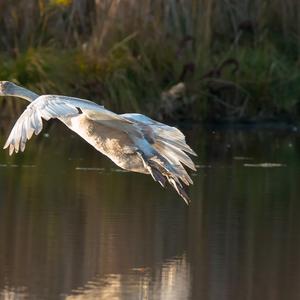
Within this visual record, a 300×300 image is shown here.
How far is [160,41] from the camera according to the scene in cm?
2070

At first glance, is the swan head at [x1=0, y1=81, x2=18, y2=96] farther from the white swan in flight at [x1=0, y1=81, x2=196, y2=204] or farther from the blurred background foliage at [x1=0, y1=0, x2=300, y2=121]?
the blurred background foliage at [x1=0, y1=0, x2=300, y2=121]

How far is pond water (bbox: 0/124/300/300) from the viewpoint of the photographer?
851cm

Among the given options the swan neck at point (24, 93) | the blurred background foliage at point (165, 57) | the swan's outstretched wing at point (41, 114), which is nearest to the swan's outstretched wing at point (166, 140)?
the swan's outstretched wing at point (41, 114)

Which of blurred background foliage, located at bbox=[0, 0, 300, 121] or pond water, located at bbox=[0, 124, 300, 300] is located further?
blurred background foliage, located at bbox=[0, 0, 300, 121]

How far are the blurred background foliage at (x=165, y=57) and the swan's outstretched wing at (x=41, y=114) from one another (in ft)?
35.9

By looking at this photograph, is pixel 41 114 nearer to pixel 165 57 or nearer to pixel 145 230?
pixel 145 230

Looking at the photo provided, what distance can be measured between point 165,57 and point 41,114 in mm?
12369

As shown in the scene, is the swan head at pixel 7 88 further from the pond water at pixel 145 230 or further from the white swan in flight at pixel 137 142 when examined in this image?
the pond water at pixel 145 230

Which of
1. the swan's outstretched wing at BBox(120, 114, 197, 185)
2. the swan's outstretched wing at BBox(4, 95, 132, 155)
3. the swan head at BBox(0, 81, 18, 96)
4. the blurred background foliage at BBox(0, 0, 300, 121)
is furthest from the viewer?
the blurred background foliage at BBox(0, 0, 300, 121)

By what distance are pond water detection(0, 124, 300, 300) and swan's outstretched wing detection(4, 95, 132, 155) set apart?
0.95 metres

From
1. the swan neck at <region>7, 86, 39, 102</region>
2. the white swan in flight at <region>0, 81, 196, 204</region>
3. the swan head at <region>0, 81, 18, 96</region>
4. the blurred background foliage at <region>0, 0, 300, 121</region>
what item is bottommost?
the white swan in flight at <region>0, 81, 196, 204</region>

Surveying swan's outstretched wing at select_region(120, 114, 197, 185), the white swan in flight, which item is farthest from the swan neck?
swan's outstretched wing at select_region(120, 114, 197, 185)

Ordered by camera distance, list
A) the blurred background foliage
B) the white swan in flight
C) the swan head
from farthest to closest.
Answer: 1. the blurred background foliage
2. the swan head
3. the white swan in flight

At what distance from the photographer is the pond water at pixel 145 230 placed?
8.51 metres
